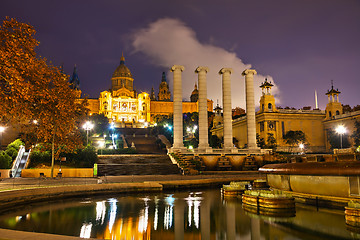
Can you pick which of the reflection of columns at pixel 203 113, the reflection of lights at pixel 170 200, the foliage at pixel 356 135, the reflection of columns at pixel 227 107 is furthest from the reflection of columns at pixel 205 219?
the foliage at pixel 356 135

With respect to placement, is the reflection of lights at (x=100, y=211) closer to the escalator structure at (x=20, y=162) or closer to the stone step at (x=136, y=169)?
the stone step at (x=136, y=169)

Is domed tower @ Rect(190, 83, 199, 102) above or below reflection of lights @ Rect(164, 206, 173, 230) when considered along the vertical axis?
above

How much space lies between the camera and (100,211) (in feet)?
47.7

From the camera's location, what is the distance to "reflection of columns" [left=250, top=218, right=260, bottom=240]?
10331mm

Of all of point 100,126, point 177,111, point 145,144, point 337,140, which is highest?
point 100,126

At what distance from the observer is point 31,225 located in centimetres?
1199

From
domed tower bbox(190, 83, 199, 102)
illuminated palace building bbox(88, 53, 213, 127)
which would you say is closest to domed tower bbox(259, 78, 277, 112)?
illuminated palace building bbox(88, 53, 213, 127)

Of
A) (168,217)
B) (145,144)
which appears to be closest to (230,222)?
(168,217)

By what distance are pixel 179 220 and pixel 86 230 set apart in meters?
3.80

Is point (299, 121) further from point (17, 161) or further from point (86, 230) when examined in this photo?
point (86, 230)

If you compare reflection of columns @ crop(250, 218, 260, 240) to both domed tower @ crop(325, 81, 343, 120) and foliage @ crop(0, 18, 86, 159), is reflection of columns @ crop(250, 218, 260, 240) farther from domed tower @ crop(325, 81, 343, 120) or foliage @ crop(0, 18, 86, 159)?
domed tower @ crop(325, 81, 343, 120)

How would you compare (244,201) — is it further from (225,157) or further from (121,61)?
(121,61)

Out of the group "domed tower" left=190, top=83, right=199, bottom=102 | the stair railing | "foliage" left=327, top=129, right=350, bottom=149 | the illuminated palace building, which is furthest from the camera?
"domed tower" left=190, top=83, right=199, bottom=102

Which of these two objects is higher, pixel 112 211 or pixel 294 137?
pixel 294 137
